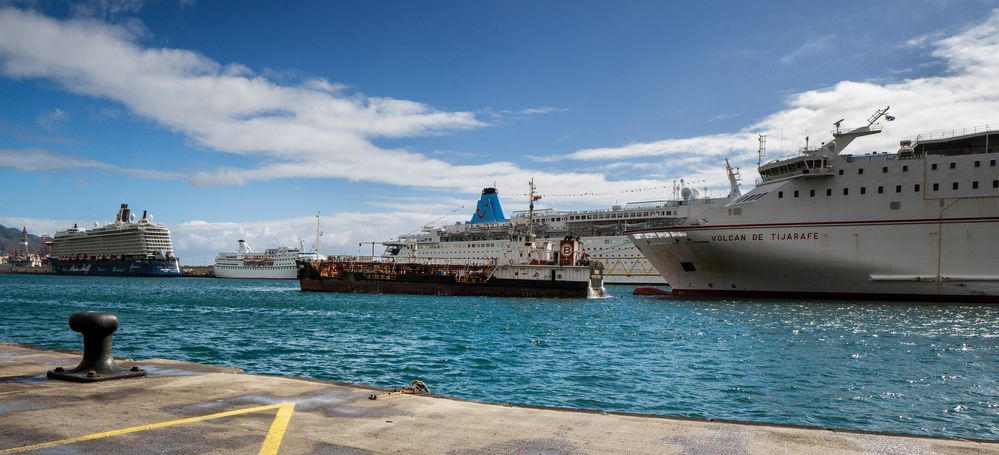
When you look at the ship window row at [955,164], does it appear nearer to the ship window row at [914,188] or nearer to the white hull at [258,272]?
the ship window row at [914,188]

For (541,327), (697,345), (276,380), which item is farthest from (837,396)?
(541,327)

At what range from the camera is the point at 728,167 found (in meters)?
68.8

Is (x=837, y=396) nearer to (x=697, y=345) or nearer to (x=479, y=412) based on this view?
Answer: (x=697, y=345)

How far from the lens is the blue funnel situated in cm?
9419

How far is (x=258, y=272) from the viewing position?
12206cm

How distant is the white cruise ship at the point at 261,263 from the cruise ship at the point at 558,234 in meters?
30.1

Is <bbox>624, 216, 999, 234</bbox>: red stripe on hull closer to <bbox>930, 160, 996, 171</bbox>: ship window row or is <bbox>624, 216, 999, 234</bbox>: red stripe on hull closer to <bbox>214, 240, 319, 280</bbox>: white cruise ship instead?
<bbox>930, 160, 996, 171</bbox>: ship window row

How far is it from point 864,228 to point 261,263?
109 m

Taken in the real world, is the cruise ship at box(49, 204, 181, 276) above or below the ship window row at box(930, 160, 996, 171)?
below

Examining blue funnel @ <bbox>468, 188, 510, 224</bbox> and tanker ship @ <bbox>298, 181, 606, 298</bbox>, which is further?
blue funnel @ <bbox>468, 188, 510, 224</bbox>

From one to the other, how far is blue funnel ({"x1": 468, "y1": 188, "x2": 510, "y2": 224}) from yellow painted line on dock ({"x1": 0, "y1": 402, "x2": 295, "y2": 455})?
285 ft

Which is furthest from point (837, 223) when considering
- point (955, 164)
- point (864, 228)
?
point (955, 164)

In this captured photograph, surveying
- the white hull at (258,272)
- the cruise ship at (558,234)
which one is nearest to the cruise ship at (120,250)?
the white hull at (258,272)

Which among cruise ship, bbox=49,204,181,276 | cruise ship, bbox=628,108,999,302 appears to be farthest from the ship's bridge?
cruise ship, bbox=49,204,181,276
